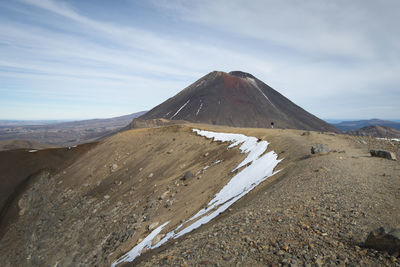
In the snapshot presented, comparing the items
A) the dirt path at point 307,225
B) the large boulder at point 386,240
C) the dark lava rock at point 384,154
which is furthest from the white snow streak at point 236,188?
the large boulder at point 386,240

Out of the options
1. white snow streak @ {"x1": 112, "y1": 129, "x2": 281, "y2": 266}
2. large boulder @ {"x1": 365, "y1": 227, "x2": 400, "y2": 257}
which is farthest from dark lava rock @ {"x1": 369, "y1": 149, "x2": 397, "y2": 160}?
large boulder @ {"x1": 365, "y1": 227, "x2": 400, "y2": 257}

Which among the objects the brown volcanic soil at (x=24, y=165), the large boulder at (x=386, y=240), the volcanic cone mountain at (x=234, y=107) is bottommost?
the brown volcanic soil at (x=24, y=165)

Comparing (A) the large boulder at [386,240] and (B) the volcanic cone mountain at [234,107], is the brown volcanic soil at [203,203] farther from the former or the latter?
(B) the volcanic cone mountain at [234,107]

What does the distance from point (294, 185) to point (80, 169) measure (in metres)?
33.2

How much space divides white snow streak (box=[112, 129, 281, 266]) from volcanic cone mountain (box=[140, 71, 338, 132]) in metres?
111

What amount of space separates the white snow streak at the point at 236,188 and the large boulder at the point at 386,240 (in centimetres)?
631

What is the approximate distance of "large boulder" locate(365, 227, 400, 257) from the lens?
4.93 m

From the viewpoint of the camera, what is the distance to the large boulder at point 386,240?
4.93 meters

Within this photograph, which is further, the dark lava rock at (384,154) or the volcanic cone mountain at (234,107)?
the volcanic cone mountain at (234,107)

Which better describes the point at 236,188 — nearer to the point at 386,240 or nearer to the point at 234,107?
the point at 386,240

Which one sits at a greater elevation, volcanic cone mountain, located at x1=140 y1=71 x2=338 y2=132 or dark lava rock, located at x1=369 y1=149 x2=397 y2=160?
volcanic cone mountain, located at x1=140 y1=71 x2=338 y2=132

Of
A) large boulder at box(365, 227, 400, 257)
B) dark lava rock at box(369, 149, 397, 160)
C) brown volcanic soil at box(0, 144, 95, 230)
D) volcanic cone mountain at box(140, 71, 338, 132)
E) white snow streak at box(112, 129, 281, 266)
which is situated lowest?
brown volcanic soil at box(0, 144, 95, 230)

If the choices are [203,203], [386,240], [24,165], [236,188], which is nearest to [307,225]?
[386,240]

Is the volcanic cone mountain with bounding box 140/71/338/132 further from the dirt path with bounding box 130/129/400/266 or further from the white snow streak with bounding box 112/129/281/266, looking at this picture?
the dirt path with bounding box 130/129/400/266
